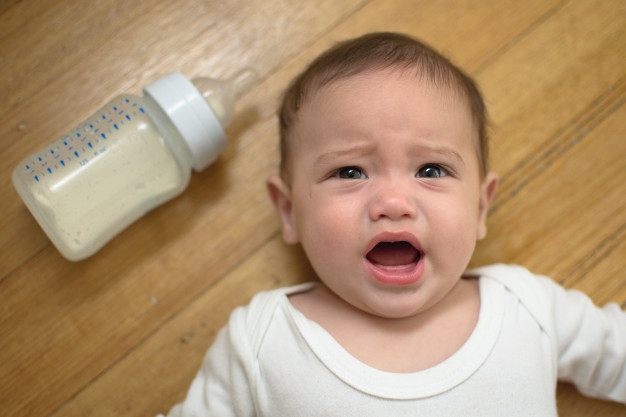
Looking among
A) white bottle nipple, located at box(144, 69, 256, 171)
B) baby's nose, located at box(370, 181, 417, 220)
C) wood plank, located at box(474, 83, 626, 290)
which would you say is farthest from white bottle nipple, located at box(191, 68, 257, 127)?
wood plank, located at box(474, 83, 626, 290)

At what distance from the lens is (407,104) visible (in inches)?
27.4

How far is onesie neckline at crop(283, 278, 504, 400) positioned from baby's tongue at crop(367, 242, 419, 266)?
5.0 inches

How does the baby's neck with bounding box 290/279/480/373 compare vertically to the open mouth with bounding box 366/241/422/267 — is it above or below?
below

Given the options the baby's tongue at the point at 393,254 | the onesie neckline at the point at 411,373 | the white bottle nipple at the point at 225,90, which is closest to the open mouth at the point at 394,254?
the baby's tongue at the point at 393,254

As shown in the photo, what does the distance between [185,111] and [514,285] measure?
56cm

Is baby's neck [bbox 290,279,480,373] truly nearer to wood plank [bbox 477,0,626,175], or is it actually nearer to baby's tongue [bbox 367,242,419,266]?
baby's tongue [bbox 367,242,419,266]

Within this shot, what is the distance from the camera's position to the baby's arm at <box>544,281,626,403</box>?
782 mm

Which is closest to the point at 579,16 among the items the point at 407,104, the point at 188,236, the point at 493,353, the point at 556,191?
the point at 556,191

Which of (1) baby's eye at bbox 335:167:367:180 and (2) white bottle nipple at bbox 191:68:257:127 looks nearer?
(1) baby's eye at bbox 335:167:367:180

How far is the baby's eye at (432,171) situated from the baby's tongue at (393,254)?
98 mm

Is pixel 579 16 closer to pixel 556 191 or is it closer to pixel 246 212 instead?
pixel 556 191

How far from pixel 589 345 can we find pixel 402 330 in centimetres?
29

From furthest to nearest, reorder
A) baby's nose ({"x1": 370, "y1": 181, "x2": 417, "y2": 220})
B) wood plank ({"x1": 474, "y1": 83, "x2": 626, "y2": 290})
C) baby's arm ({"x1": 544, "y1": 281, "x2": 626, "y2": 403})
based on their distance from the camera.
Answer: wood plank ({"x1": 474, "y1": 83, "x2": 626, "y2": 290}) < baby's arm ({"x1": 544, "y1": 281, "x2": 626, "y2": 403}) < baby's nose ({"x1": 370, "y1": 181, "x2": 417, "y2": 220})

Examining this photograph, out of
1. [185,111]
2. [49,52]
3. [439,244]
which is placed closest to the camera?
[439,244]
